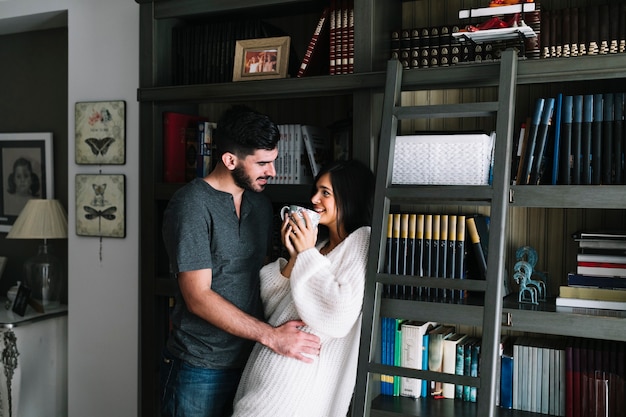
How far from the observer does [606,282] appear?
223 cm

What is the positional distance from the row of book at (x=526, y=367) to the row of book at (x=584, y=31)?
100cm

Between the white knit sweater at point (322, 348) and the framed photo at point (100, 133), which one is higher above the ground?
the framed photo at point (100, 133)

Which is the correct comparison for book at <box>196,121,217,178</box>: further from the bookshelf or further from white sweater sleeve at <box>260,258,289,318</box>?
white sweater sleeve at <box>260,258,289,318</box>

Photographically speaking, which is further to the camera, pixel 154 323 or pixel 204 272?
pixel 154 323

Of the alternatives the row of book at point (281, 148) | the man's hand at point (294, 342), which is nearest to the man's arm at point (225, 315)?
the man's hand at point (294, 342)

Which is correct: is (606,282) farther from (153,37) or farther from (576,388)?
(153,37)

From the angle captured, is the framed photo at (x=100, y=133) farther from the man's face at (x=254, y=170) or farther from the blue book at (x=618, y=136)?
the blue book at (x=618, y=136)

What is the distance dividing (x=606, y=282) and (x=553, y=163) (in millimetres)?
431

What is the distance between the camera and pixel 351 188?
2.33 m

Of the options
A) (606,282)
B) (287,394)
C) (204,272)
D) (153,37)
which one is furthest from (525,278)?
(153,37)

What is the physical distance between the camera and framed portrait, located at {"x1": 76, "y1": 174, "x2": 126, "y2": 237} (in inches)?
126

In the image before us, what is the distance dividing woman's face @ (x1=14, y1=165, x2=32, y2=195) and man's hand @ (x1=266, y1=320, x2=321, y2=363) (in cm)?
241

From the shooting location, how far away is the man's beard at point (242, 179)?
2.37 m

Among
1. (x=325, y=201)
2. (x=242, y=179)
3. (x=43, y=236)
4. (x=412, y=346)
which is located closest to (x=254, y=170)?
(x=242, y=179)
